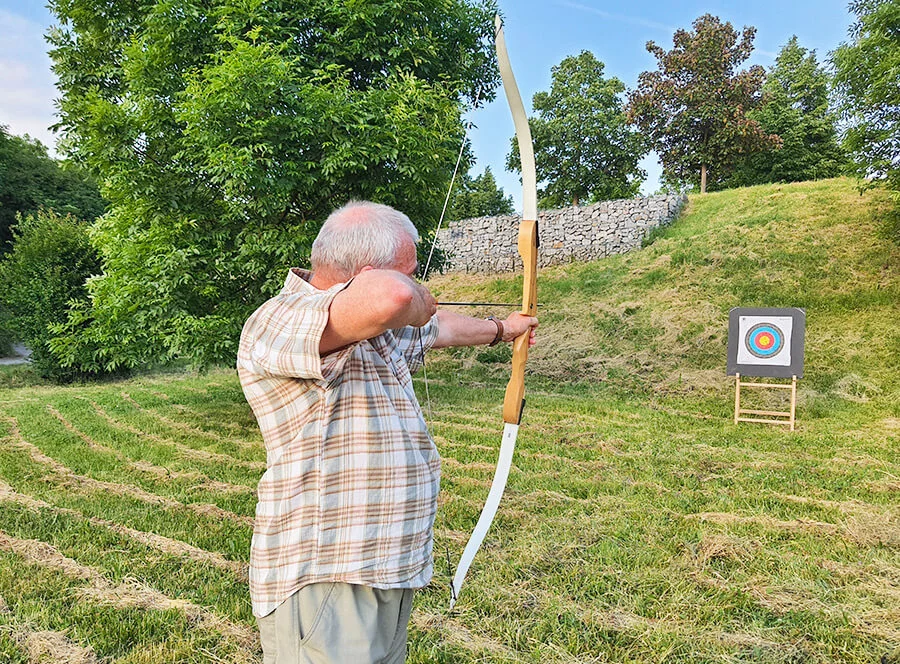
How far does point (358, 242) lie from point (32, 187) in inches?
813

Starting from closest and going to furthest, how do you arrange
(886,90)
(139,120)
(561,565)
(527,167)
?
(527,167) < (561,565) < (139,120) < (886,90)

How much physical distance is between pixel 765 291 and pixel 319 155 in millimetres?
6891

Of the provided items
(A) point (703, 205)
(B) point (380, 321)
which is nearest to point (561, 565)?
(B) point (380, 321)

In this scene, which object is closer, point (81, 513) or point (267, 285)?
point (81, 513)

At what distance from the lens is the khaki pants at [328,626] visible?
1.01 m

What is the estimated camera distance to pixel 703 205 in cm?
1281

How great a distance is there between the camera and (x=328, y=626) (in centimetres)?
102

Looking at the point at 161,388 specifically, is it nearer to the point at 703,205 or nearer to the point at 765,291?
the point at 765,291

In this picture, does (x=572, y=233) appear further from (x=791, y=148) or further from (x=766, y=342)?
(x=791, y=148)

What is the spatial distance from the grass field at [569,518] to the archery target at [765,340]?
601mm

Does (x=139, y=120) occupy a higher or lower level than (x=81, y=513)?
higher

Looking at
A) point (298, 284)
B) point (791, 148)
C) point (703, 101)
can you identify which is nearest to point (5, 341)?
point (298, 284)

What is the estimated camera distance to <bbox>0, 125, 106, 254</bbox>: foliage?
1677 centimetres

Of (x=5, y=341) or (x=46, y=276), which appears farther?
(x=5, y=341)
